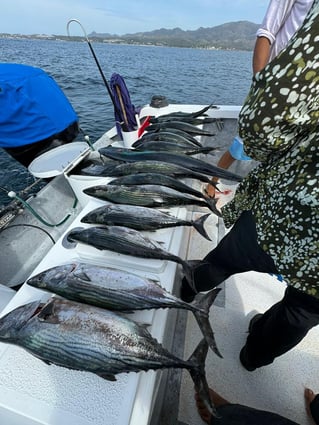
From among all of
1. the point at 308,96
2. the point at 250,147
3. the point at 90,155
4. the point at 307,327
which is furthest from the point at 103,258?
the point at 90,155

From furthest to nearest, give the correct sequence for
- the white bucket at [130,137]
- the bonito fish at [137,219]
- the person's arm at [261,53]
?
the white bucket at [130,137] < the person's arm at [261,53] < the bonito fish at [137,219]

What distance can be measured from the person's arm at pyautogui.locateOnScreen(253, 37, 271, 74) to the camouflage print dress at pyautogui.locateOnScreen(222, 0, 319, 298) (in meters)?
1.76

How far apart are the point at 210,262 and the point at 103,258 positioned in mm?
742

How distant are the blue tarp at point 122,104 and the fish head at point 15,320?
9.09ft

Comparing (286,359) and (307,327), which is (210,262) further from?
(286,359)

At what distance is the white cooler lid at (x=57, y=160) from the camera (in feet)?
8.91

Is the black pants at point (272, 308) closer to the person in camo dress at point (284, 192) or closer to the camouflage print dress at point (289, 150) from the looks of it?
the person in camo dress at point (284, 192)

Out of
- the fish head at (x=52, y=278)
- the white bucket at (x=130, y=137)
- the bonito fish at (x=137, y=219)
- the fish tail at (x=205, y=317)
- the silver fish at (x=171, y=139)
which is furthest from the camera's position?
the white bucket at (x=130, y=137)

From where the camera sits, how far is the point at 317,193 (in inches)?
38.2

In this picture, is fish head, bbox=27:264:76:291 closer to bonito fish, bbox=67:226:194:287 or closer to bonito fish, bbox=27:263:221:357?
bonito fish, bbox=27:263:221:357

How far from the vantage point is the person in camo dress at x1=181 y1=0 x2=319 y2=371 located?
2.89 feet

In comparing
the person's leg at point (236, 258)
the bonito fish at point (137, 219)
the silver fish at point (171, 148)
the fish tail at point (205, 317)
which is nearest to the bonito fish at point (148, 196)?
the bonito fish at point (137, 219)

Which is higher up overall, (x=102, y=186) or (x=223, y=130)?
(x=223, y=130)

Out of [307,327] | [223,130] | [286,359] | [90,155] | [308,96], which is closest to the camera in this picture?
[308,96]
